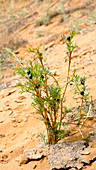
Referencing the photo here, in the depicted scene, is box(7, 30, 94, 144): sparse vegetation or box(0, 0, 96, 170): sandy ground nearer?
box(7, 30, 94, 144): sparse vegetation

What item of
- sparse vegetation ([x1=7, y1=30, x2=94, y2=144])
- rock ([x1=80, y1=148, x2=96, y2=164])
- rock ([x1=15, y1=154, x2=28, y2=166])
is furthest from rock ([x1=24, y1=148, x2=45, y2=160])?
rock ([x1=80, y1=148, x2=96, y2=164])

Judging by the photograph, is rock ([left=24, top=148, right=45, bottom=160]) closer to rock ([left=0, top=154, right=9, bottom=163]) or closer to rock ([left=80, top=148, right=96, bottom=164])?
rock ([left=0, top=154, right=9, bottom=163])

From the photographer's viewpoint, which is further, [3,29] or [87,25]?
[3,29]

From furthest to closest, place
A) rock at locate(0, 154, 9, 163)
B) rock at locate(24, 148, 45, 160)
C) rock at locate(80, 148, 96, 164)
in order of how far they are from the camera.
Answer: rock at locate(0, 154, 9, 163), rock at locate(24, 148, 45, 160), rock at locate(80, 148, 96, 164)

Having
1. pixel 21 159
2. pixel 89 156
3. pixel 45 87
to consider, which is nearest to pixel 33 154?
pixel 21 159

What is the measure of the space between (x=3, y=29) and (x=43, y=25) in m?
2.16

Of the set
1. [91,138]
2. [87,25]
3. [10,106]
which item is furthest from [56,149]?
[87,25]

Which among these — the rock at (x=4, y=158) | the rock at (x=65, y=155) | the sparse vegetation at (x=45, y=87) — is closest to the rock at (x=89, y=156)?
the rock at (x=65, y=155)

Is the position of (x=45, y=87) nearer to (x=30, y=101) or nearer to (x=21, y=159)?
(x=21, y=159)

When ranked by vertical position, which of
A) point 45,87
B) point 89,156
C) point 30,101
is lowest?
point 89,156

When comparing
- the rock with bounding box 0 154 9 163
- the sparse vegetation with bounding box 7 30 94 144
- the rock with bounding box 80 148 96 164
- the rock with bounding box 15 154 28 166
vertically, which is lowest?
the rock with bounding box 80 148 96 164

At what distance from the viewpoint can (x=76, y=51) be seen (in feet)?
13.8

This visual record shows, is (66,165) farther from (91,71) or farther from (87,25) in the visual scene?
(87,25)

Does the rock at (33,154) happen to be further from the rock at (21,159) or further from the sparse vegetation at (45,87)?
the sparse vegetation at (45,87)
